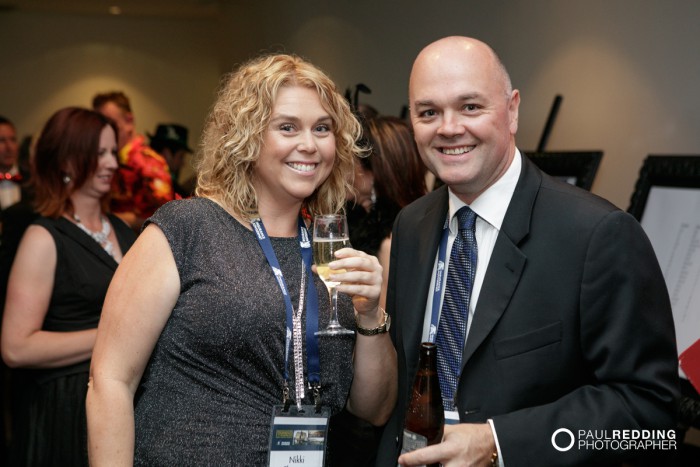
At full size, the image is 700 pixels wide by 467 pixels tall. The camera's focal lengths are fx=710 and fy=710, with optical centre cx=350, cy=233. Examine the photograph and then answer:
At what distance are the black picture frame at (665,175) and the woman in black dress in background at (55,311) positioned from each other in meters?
2.25

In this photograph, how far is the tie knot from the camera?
1.71 meters

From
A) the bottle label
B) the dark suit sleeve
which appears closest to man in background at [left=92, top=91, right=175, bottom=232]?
the bottle label

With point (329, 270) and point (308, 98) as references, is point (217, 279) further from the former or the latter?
point (308, 98)

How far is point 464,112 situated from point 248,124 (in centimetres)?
57

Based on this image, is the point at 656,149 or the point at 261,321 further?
the point at 656,149

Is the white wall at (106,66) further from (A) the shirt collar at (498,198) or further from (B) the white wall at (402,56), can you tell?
(A) the shirt collar at (498,198)

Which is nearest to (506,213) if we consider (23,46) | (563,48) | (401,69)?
(563,48)

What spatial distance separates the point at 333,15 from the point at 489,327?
5.74 meters

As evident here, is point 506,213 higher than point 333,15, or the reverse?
point 333,15

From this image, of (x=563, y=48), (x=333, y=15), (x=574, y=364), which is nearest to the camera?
(x=574, y=364)

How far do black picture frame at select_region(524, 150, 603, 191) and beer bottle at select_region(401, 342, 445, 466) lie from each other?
211 cm

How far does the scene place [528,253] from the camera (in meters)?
1.58

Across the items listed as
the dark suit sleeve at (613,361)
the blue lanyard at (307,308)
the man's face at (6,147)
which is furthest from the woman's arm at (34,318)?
the man's face at (6,147)

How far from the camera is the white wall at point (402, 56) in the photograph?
3420 millimetres
